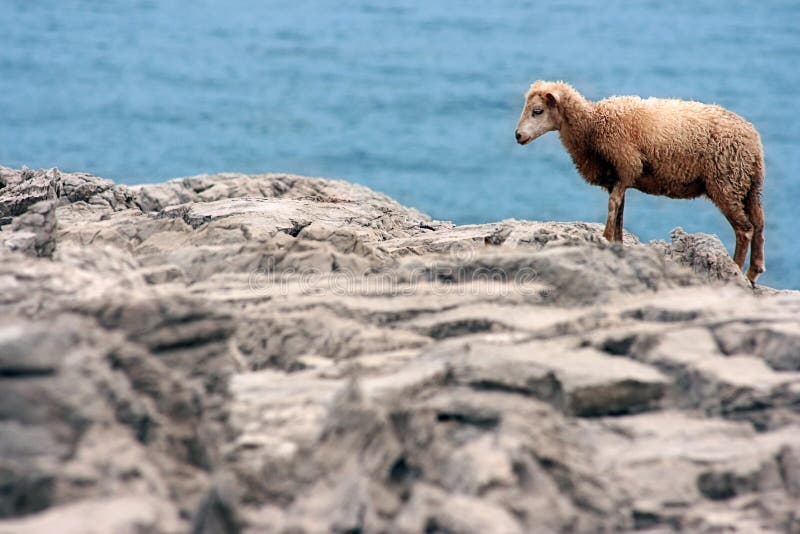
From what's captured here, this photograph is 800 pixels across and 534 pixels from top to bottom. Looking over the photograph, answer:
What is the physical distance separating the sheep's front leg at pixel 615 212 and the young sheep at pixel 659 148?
1 centimetres

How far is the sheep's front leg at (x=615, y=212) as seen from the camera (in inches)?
594

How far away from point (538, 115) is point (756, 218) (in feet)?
9.99

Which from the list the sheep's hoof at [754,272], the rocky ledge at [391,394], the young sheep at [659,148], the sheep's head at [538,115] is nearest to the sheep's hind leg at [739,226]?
the young sheep at [659,148]

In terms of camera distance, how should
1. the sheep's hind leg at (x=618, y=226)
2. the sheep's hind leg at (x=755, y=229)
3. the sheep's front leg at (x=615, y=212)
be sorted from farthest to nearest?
1. the sheep's hind leg at (x=755, y=229)
2. the sheep's hind leg at (x=618, y=226)
3. the sheep's front leg at (x=615, y=212)

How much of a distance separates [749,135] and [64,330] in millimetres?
9796

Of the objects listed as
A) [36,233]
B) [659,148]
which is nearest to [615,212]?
[659,148]

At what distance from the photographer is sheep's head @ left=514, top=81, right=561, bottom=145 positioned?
15438 millimetres

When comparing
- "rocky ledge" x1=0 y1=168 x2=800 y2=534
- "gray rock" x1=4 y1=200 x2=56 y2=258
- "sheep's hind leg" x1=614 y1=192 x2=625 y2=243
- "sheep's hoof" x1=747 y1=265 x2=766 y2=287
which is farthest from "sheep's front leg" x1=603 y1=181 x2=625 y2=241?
"gray rock" x1=4 y1=200 x2=56 y2=258

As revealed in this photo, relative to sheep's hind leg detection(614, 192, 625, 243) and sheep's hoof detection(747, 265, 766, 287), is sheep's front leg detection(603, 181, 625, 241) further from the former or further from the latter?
sheep's hoof detection(747, 265, 766, 287)

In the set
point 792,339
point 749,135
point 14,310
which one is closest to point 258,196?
point 749,135

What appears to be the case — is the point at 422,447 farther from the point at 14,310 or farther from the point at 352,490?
the point at 14,310

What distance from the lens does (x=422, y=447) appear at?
325 inches

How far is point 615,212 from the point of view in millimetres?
15117

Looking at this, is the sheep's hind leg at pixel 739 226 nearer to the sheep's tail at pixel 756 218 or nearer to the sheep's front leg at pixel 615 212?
the sheep's tail at pixel 756 218
